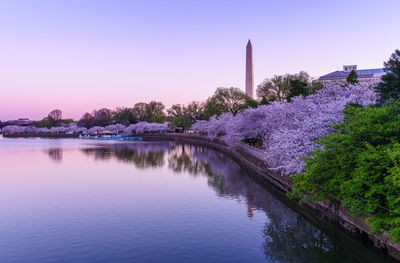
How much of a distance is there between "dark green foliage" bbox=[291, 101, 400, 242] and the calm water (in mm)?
3044

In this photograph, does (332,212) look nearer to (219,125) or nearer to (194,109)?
(219,125)

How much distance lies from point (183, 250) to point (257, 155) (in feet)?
99.3

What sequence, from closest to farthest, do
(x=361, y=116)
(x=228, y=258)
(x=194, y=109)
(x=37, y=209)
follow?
(x=228, y=258), (x=361, y=116), (x=37, y=209), (x=194, y=109)

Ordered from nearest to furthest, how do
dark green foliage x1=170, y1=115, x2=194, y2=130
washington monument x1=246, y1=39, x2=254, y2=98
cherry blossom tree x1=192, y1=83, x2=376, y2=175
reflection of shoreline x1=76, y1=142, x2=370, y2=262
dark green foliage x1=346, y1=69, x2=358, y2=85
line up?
reflection of shoreline x1=76, y1=142, x2=370, y2=262
cherry blossom tree x1=192, y1=83, x2=376, y2=175
dark green foliage x1=346, y1=69, x2=358, y2=85
dark green foliage x1=170, y1=115, x2=194, y2=130
washington monument x1=246, y1=39, x2=254, y2=98

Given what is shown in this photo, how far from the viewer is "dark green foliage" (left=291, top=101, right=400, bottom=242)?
15.5 metres

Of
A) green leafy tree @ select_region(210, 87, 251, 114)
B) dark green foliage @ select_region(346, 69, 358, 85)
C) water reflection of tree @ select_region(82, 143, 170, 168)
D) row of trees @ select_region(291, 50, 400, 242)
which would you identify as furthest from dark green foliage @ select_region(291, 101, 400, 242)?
green leafy tree @ select_region(210, 87, 251, 114)

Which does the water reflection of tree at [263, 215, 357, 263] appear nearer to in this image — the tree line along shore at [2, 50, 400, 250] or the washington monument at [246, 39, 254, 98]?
the tree line along shore at [2, 50, 400, 250]


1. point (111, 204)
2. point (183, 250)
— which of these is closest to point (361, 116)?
point (183, 250)

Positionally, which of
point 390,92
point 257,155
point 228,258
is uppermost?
point 390,92

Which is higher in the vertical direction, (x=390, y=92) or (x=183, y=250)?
(x=390, y=92)

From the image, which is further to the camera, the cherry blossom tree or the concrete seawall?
the cherry blossom tree

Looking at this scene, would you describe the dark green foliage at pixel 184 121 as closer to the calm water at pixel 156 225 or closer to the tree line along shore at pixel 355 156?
the calm water at pixel 156 225

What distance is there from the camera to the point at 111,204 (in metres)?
29.3

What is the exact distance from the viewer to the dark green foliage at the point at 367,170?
1552 cm
